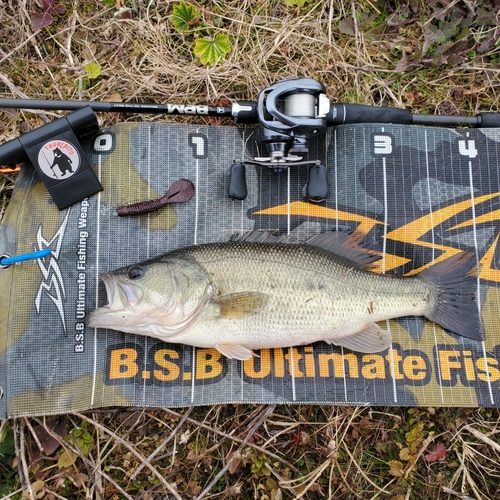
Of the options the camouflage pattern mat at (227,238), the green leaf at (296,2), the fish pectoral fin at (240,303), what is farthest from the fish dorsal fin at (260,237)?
the green leaf at (296,2)

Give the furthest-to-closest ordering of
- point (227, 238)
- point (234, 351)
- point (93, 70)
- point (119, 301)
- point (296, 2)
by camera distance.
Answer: point (296, 2) < point (93, 70) < point (227, 238) < point (234, 351) < point (119, 301)

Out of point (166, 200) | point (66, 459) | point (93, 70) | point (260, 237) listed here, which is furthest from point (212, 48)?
point (66, 459)

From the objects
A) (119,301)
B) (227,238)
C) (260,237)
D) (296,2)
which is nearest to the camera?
(119,301)

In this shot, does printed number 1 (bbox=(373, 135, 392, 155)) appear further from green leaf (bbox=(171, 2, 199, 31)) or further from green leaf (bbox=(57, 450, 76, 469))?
green leaf (bbox=(57, 450, 76, 469))

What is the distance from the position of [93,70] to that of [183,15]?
900 mm

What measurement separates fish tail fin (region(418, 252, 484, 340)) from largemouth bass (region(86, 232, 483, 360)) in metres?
0.09

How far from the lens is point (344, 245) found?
315 cm

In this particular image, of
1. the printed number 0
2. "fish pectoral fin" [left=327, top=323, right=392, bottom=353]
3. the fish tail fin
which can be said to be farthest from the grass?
the fish tail fin

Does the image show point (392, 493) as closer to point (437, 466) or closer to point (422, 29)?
point (437, 466)

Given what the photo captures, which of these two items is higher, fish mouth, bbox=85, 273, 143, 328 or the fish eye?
the fish eye

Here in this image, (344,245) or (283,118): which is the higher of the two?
(283,118)

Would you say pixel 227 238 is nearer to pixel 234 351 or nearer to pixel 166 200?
pixel 166 200

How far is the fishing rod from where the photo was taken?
2.84 m

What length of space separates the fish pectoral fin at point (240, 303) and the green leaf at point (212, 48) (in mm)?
2062
